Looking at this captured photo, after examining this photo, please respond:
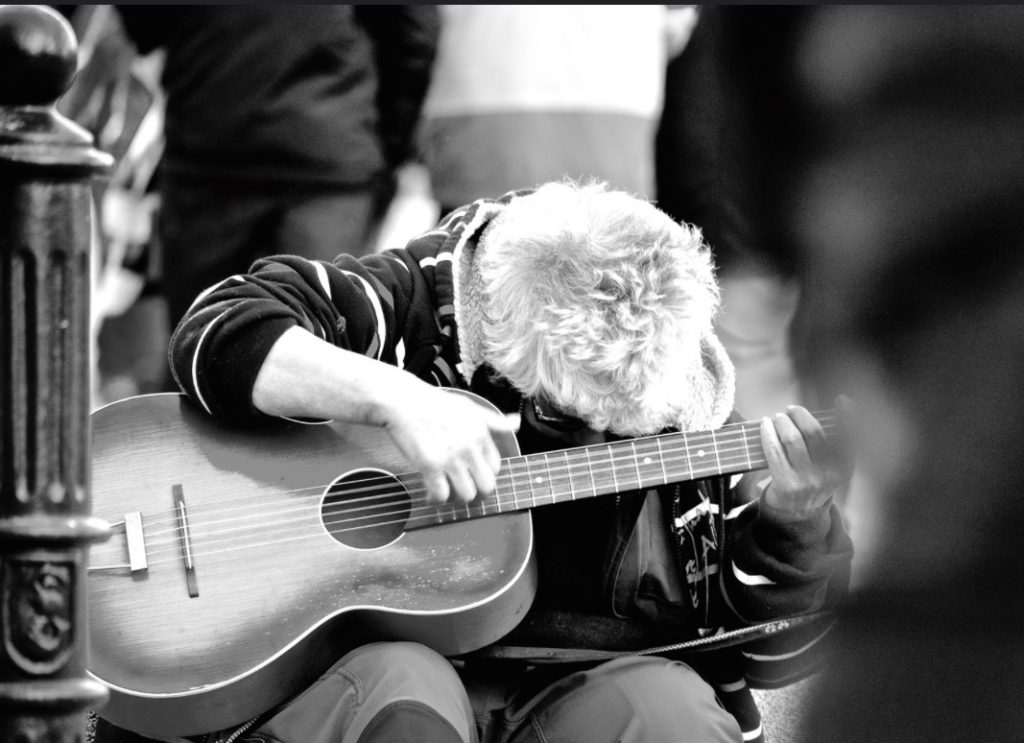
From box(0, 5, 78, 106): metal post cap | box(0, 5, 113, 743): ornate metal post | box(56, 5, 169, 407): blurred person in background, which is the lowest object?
box(56, 5, 169, 407): blurred person in background

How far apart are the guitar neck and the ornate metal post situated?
1.11 metres

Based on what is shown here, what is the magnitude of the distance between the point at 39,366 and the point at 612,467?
126 cm

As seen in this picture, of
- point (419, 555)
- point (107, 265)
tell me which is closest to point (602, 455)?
point (419, 555)

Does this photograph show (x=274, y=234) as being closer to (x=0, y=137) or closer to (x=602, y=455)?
(x=602, y=455)

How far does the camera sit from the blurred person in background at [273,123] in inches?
105

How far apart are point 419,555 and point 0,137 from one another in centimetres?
121

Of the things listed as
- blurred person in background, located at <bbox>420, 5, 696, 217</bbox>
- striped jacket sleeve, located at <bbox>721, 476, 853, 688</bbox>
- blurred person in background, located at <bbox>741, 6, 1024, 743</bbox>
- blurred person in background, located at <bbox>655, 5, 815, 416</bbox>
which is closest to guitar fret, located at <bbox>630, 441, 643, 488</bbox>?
striped jacket sleeve, located at <bbox>721, 476, 853, 688</bbox>

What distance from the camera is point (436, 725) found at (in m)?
1.66

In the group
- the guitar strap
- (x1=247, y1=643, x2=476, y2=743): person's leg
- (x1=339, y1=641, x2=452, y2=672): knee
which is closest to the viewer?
(x1=247, y1=643, x2=476, y2=743): person's leg

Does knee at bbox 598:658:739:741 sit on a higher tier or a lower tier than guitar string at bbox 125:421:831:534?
lower

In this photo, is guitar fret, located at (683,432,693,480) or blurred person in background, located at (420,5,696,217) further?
blurred person in background, located at (420,5,696,217)

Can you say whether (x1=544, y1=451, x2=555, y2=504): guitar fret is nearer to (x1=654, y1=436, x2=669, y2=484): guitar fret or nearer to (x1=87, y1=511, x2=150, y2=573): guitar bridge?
(x1=654, y1=436, x2=669, y2=484): guitar fret

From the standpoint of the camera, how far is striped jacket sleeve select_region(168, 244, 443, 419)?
1.92 metres

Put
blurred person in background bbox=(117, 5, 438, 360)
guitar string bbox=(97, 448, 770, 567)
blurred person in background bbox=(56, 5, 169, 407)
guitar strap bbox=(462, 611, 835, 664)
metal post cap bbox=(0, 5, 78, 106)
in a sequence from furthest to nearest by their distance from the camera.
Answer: blurred person in background bbox=(56, 5, 169, 407) < blurred person in background bbox=(117, 5, 438, 360) < guitar strap bbox=(462, 611, 835, 664) < guitar string bbox=(97, 448, 770, 567) < metal post cap bbox=(0, 5, 78, 106)
